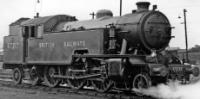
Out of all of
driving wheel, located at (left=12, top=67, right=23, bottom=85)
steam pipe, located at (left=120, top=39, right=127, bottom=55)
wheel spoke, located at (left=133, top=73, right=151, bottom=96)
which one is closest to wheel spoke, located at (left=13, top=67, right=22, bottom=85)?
Answer: driving wheel, located at (left=12, top=67, right=23, bottom=85)

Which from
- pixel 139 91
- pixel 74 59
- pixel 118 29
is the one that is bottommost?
pixel 139 91

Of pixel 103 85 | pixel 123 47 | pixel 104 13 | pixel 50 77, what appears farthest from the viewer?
pixel 50 77

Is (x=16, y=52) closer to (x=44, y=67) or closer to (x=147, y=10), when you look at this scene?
(x=44, y=67)

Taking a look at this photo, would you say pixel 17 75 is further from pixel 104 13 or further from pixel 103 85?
pixel 103 85

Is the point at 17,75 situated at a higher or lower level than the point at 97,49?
lower

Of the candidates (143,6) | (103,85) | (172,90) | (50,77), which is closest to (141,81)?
(172,90)

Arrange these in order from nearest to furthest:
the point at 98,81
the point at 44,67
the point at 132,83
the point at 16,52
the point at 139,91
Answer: the point at 139,91
the point at 132,83
the point at 98,81
the point at 44,67
the point at 16,52

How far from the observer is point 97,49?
47.5 feet

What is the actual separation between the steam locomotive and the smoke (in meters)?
0.28

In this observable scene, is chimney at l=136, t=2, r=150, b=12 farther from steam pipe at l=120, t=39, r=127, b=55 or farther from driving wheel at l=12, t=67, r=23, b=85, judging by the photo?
driving wheel at l=12, t=67, r=23, b=85

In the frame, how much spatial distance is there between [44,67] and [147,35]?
6192 millimetres

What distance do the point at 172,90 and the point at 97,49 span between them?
3.40m

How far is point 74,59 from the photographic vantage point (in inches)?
617

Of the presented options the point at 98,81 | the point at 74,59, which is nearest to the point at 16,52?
the point at 74,59
